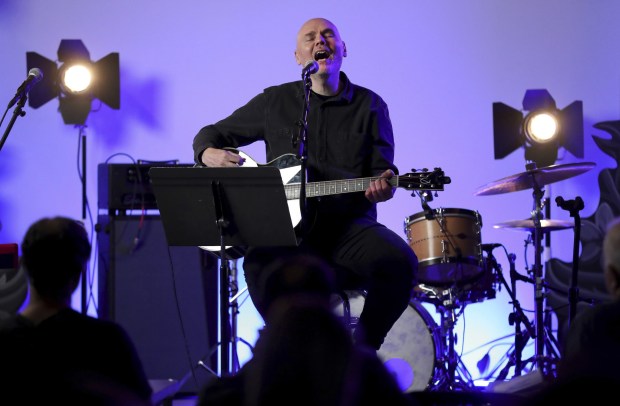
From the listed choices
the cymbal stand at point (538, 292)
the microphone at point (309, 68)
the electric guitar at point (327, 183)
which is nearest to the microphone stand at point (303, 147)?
the microphone at point (309, 68)

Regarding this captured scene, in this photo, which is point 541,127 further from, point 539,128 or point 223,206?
point 223,206

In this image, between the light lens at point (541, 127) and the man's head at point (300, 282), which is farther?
the light lens at point (541, 127)

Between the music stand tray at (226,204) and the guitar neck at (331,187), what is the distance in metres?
0.42

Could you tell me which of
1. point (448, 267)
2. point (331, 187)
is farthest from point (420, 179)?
point (448, 267)

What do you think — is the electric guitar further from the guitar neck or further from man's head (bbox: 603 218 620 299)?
man's head (bbox: 603 218 620 299)

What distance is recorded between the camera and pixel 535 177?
205 inches

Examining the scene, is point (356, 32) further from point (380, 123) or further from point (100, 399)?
point (100, 399)

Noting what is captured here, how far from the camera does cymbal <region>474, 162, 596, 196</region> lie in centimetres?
505

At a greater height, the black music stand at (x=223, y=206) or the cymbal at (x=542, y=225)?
the black music stand at (x=223, y=206)

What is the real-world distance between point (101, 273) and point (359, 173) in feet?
7.62

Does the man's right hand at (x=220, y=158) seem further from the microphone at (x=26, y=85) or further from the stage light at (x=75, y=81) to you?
the stage light at (x=75, y=81)

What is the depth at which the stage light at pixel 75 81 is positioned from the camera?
19.9 ft

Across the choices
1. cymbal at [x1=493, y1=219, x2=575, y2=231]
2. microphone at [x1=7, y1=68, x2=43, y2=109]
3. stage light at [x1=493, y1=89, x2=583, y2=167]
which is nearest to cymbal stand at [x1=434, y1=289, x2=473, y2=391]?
cymbal at [x1=493, y1=219, x2=575, y2=231]

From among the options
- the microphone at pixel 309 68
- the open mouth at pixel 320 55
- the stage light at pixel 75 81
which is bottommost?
the microphone at pixel 309 68
